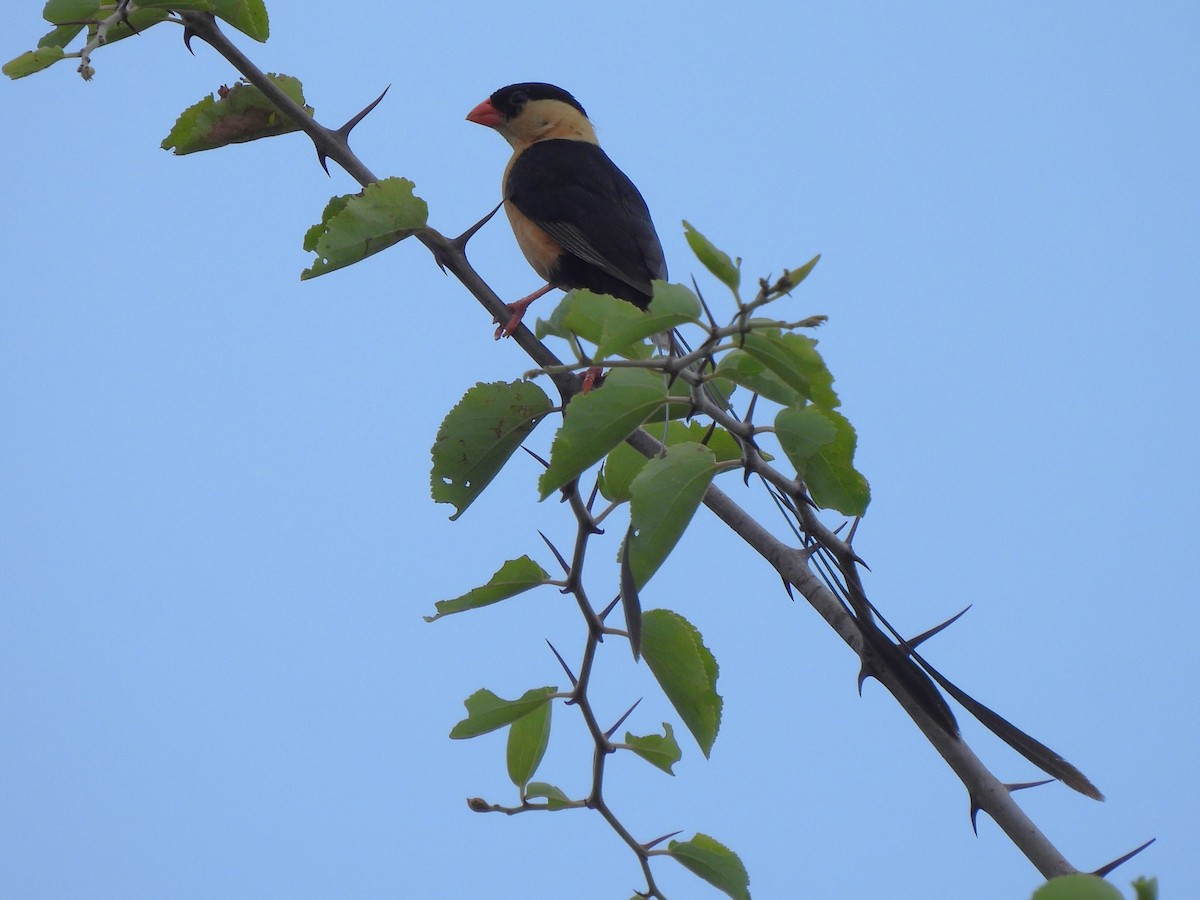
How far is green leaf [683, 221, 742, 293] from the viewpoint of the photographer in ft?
4.19

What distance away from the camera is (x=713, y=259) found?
128cm

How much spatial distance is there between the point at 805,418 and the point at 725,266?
0.31 metres

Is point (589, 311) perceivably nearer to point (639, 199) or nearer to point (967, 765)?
point (967, 765)

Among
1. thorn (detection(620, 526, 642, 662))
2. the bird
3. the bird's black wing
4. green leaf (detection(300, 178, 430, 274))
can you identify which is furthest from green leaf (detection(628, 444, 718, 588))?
the bird's black wing

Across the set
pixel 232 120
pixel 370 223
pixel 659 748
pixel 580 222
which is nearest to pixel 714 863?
pixel 659 748

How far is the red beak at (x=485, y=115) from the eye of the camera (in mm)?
5258

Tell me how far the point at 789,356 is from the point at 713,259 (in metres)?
0.17

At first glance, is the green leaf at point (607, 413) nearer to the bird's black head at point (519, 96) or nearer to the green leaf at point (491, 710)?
the green leaf at point (491, 710)

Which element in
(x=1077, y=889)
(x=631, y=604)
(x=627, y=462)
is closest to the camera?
(x=1077, y=889)

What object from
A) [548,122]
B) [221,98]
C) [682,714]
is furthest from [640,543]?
[548,122]

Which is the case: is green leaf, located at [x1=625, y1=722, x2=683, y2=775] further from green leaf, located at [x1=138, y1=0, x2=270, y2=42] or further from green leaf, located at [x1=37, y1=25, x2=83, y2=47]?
green leaf, located at [x1=37, y1=25, x2=83, y2=47]

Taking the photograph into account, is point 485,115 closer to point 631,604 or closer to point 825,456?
point 825,456

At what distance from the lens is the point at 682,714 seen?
1899mm

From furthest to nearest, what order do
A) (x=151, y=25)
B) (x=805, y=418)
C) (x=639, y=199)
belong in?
(x=639, y=199), (x=151, y=25), (x=805, y=418)
